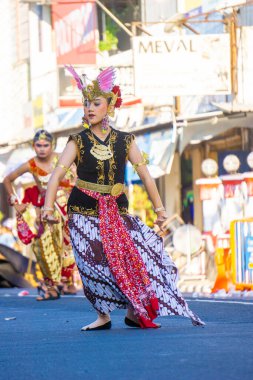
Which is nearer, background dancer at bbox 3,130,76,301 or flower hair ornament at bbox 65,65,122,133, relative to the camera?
flower hair ornament at bbox 65,65,122,133

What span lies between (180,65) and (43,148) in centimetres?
1015

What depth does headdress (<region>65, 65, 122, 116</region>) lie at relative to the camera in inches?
478

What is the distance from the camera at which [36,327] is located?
41.0 feet

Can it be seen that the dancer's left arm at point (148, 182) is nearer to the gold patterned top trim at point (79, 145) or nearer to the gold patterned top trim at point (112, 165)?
the gold patterned top trim at point (112, 165)

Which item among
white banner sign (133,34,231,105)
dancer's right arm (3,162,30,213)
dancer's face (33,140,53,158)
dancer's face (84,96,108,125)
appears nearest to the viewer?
dancer's face (84,96,108,125)

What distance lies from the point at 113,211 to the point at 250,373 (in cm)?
423

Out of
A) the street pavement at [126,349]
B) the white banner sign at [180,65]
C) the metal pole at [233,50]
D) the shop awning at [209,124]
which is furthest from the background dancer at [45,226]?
the metal pole at [233,50]

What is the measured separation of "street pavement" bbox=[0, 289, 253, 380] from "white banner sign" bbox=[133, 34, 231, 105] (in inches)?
572

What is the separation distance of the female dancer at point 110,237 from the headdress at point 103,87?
0.16 m

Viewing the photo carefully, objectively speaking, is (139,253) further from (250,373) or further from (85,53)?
(85,53)

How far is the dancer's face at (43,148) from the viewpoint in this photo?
739 inches

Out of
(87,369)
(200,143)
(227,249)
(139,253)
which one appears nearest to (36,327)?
(139,253)

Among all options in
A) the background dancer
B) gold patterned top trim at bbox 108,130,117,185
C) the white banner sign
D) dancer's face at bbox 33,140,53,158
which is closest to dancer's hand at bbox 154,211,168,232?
gold patterned top trim at bbox 108,130,117,185

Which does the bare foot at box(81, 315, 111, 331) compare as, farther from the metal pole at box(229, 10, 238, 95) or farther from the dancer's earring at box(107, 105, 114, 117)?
the metal pole at box(229, 10, 238, 95)
